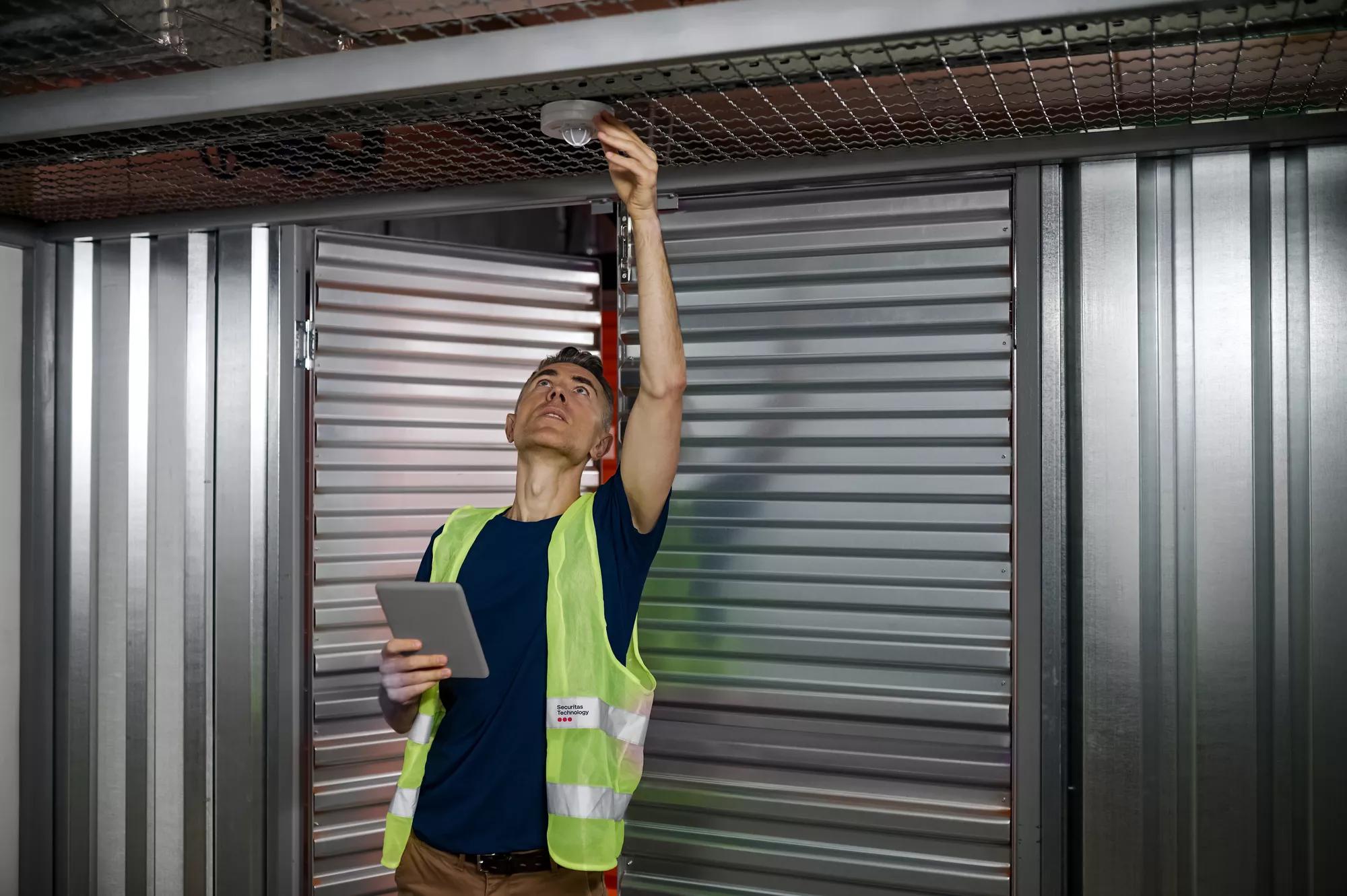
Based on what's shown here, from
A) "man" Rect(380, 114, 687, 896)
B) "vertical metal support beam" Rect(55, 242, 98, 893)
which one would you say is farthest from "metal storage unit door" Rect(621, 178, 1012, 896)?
"vertical metal support beam" Rect(55, 242, 98, 893)

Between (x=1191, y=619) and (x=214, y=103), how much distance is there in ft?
8.46

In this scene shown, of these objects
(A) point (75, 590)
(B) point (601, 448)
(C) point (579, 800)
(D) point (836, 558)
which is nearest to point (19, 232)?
(A) point (75, 590)

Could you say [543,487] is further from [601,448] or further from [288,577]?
[288,577]

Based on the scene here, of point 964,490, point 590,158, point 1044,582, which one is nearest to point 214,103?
point 590,158

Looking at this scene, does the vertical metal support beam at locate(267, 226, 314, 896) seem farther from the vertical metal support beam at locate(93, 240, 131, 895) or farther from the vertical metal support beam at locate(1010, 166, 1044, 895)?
the vertical metal support beam at locate(1010, 166, 1044, 895)

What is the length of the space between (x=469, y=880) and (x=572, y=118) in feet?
5.95

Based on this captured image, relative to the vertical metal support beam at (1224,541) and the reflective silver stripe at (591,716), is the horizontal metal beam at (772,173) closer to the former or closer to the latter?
the vertical metal support beam at (1224,541)

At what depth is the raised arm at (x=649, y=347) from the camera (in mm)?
2373

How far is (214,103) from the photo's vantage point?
7.95ft

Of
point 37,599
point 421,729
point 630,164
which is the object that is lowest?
point 421,729

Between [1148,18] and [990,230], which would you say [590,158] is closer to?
[990,230]

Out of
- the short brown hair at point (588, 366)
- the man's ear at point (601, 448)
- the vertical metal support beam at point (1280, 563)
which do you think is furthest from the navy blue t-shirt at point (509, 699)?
the vertical metal support beam at point (1280, 563)

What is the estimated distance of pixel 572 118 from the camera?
2.34 meters

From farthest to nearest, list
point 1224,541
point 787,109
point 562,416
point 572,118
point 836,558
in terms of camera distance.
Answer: point 836,558 < point 562,416 < point 1224,541 < point 787,109 < point 572,118
